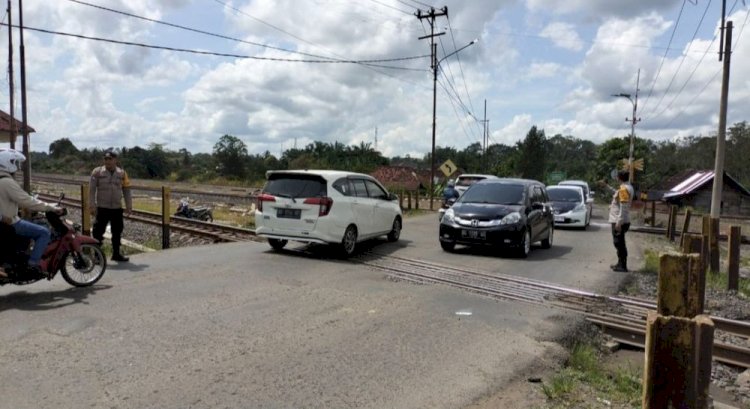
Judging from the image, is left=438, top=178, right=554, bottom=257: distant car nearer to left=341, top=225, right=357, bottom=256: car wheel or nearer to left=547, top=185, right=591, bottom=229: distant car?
left=341, top=225, right=357, bottom=256: car wheel

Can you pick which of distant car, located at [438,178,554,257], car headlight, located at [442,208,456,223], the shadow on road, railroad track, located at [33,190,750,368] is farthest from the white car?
the shadow on road

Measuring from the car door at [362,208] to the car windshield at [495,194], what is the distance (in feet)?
7.07

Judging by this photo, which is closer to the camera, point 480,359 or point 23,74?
point 480,359

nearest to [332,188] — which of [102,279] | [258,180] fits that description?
[102,279]

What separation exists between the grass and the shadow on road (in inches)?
212

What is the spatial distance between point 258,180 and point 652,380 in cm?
6735

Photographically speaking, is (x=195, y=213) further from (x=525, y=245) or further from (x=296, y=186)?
(x=525, y=245)

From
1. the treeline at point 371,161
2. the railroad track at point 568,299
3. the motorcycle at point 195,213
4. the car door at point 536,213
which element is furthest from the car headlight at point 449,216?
the treeline at point 371,161

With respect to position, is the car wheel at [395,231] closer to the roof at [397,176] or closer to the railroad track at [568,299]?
the railroad track at [568,299]

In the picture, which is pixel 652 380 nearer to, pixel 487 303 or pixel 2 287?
pixel 487 303

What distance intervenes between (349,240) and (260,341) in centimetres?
552

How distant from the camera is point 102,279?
7910 mm

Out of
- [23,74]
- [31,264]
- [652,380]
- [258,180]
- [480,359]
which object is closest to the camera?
[652,380]

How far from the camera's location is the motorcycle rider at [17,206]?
21.2 feet
